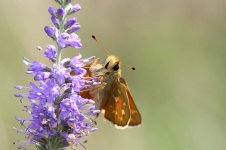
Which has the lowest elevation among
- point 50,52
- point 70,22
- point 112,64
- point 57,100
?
point 112,64

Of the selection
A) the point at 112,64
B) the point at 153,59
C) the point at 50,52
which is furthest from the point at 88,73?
the point at 153,59

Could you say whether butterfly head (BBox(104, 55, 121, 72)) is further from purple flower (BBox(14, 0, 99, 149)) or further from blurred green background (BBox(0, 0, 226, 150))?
blurred green background (BBox(0, 0, 226, 150))

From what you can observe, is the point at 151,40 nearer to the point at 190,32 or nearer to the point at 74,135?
the point at 190,32

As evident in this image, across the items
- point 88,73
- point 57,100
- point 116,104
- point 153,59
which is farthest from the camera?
point 153,59

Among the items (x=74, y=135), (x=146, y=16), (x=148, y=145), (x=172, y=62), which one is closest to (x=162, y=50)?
(x=172, y=62)

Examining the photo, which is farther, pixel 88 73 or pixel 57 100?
pixel 88 73

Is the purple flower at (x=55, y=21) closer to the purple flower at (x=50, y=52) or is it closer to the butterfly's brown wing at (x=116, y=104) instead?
the purple flower at (x=50, y=52)

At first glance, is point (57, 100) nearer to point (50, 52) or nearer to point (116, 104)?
point (50, 52)
